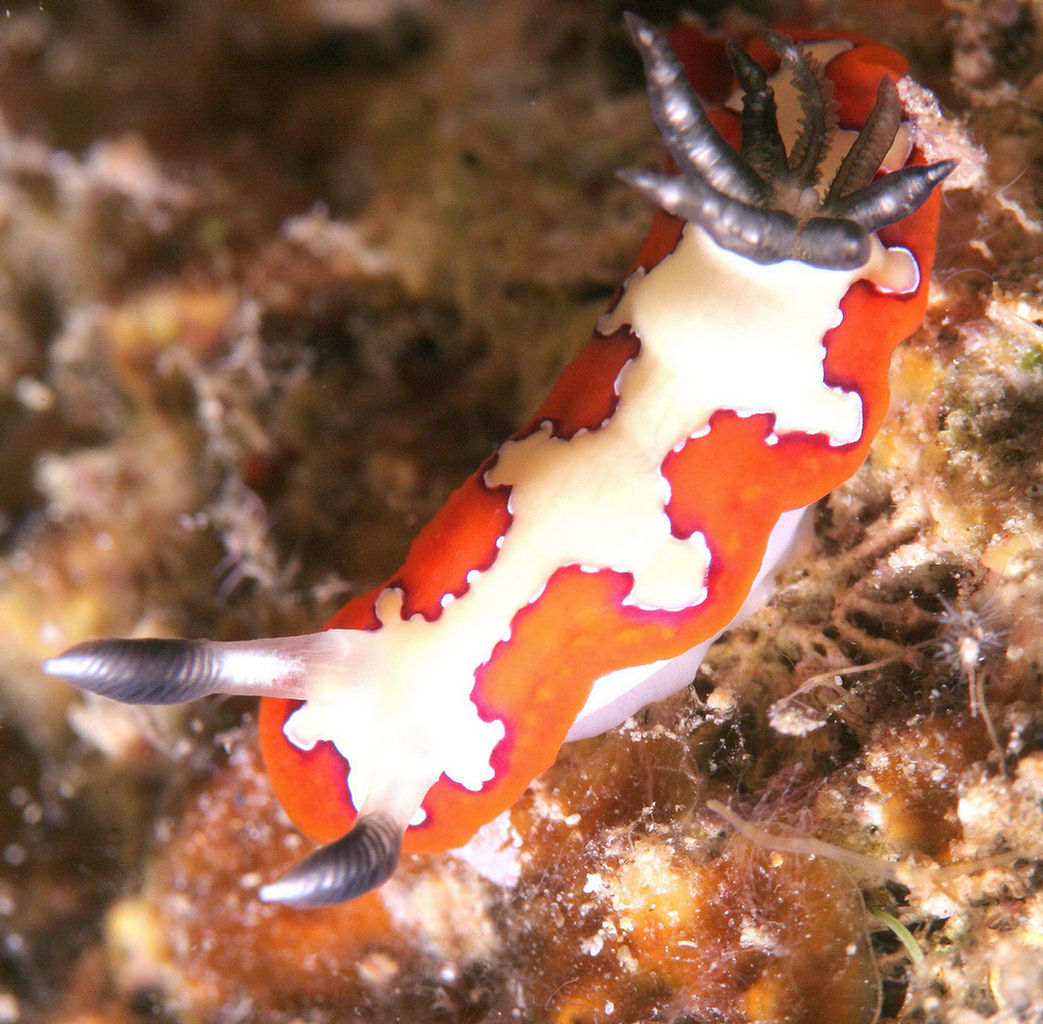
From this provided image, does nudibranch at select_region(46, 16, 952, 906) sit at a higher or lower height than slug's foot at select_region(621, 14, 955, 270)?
lower

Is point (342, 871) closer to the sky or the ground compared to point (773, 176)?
closer to the ground

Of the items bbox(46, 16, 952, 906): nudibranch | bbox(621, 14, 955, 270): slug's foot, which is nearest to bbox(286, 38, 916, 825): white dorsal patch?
bbox(46, 16, 952, 906): nudibranch

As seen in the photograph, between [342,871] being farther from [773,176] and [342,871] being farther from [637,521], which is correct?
[773,176]

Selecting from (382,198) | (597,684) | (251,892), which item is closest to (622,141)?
(382,198)

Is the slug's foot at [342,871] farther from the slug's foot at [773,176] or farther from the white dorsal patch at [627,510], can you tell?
the slug's foot at [773,176]

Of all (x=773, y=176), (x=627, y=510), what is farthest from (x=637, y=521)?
(x=773, y=176)

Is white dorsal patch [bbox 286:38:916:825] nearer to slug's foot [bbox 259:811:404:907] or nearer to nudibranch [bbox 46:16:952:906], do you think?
nudibranch [bbox 46:16:952:906]

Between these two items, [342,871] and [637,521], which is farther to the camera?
[637,521]
